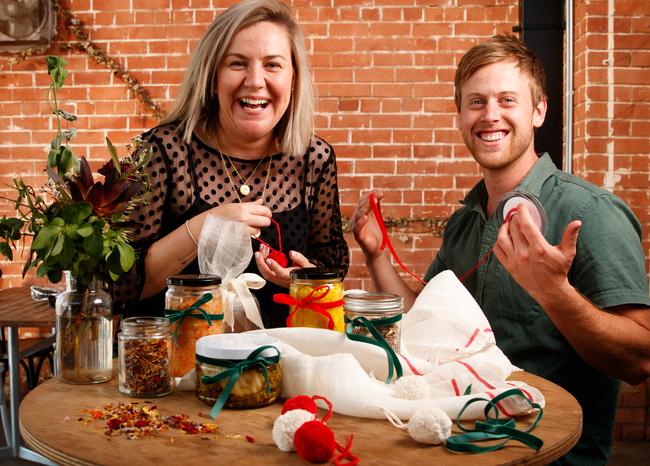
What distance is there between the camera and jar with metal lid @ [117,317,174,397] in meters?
1.11

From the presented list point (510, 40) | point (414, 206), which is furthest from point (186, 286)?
point (414, 206)

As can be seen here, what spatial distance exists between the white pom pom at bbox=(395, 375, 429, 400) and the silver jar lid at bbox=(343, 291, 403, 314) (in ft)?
0.49

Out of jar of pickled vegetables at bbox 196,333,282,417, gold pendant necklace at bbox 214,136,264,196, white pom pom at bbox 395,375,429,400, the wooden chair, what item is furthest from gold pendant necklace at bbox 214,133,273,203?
the wooden chair

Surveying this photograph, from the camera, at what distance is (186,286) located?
119 cm

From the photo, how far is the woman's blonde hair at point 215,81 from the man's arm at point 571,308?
755 mm

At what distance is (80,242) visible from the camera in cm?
115

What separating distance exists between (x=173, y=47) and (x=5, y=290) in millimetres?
1671

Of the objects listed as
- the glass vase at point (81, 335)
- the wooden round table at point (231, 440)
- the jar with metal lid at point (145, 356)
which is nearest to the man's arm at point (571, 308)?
the wooden round table at point (231, 440)

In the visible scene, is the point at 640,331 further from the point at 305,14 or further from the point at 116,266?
the point at 305,14

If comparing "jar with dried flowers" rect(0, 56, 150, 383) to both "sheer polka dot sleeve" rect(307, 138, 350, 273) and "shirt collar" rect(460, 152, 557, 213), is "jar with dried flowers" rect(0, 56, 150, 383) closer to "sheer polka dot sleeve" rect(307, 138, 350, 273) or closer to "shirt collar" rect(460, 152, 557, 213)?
"sheer polka dot sleeve" rect(307, 138, 350, 273)

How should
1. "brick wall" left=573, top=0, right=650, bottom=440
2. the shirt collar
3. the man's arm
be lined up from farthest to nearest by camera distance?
"brick wall" left=573, top=0, right=650, bottom=440, the shirt collar, the man's arm

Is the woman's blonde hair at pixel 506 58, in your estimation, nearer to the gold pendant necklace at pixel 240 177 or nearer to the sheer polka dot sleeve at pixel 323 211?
the sheer polka dot sleeve at pixel 323 211

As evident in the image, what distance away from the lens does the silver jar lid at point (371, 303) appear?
115 centimetres

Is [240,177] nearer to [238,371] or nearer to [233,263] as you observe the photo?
[233,263]
